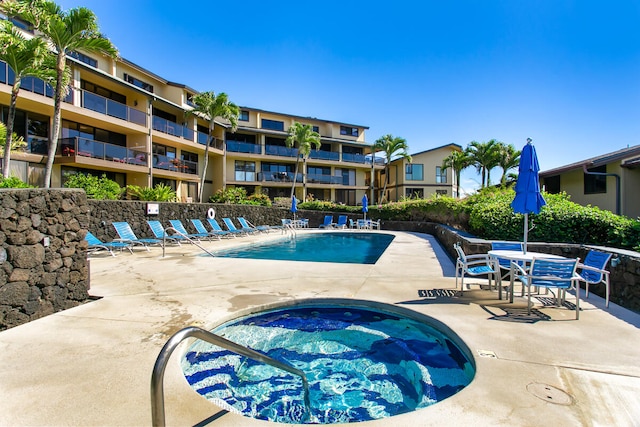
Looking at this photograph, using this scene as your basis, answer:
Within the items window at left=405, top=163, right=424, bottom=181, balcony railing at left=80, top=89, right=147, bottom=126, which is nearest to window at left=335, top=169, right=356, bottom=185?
window at left=405, top=163, right=424, bottom=181

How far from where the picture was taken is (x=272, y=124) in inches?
1400

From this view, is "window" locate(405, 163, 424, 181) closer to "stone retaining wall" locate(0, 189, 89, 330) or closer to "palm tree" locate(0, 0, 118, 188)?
"palm tree" locate(0, 0, 118, 188)

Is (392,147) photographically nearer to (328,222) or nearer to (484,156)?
(484,156)

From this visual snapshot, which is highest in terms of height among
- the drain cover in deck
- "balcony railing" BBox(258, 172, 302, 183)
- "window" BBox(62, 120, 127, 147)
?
→ "window" BBox(62, 120, 127, 147)

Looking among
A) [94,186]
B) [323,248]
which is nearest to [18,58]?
[94,186]

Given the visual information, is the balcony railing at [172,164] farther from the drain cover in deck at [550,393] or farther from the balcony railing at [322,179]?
the drain cover in deck at [550,393]

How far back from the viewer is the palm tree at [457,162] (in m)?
35.0

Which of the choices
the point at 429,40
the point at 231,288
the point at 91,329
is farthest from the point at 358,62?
the point at 91,329

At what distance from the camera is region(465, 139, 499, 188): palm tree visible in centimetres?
3262

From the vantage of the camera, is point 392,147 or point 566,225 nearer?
point 566,225

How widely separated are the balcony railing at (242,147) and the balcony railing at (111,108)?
34.2 ft

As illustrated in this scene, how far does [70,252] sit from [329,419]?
4488 millimetres

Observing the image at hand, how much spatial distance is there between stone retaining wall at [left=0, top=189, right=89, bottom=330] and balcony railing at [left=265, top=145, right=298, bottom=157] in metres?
28.3

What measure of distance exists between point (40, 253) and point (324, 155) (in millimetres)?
32357
